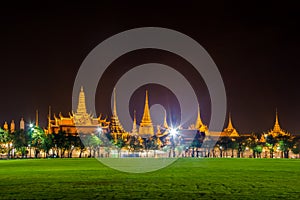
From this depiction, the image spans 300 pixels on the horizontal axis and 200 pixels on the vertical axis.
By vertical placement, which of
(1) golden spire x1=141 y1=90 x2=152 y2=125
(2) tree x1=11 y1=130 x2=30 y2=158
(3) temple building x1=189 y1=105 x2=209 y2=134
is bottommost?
(2) tree x1=11 y1=130 x2=30 y2=158

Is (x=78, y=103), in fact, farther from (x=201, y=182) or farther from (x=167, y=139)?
(x=201, y=182)

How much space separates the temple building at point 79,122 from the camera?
115 metres

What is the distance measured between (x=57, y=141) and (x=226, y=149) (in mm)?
28746

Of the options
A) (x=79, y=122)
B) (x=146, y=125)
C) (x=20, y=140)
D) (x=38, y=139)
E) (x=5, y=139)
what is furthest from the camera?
(x=146, y=125)

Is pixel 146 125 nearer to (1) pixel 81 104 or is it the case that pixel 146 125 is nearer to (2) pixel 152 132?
(2) pixel 152 132

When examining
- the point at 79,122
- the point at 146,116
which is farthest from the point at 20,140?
the point at 146,116

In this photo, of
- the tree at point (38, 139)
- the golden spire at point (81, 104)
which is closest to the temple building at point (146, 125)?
the golden spire at point (81, 104)

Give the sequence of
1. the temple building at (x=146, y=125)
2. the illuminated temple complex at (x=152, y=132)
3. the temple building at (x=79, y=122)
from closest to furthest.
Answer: the illuminated temple complex at (x=152, y=132), the temple building at (x=79, y=122), the temple building at (x=146, y=125)

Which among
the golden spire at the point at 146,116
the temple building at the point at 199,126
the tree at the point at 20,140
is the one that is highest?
the golden spire at the point at 146,116

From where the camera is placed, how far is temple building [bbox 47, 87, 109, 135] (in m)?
115

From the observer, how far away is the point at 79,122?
119500 mm

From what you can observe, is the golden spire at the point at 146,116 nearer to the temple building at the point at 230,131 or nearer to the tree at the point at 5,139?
the temple building at the point at 230,131

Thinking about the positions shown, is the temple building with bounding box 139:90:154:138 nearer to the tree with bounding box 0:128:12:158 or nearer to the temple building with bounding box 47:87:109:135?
the temple building with bounding box 47:87:109:135

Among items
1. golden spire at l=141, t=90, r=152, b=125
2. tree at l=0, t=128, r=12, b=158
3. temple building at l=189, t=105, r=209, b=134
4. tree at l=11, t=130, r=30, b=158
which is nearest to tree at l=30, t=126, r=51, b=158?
tree at l=11, t=130, r=30, b=158
